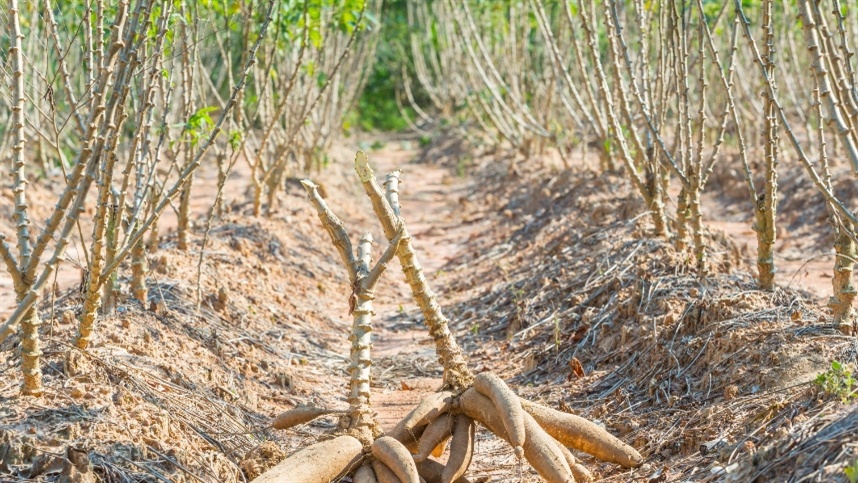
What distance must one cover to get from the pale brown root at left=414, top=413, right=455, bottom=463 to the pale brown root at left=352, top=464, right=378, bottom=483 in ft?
0.48

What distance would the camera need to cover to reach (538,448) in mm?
2797

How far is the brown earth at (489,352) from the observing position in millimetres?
2814

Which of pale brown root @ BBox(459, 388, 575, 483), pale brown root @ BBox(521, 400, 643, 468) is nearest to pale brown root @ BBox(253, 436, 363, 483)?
pale brown root @ BBox(459, 388, 575, 483)

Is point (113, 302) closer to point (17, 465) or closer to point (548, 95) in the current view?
point (17, 465)

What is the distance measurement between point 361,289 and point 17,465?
1167 mm

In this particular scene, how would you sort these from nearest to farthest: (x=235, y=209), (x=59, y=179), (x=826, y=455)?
1. (x=826, y=455)
2. (x=235, y=209)
3. (x=59, y=179)

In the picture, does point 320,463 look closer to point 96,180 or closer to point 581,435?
point 581,435

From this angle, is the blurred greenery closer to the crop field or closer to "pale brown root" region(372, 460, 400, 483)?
the crop field

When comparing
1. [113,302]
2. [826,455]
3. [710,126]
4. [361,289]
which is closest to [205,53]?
[710,126]

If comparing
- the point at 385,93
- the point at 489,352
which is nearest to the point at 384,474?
the point at 489,352

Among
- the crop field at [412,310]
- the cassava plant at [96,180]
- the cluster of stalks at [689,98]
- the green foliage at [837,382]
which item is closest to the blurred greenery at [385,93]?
the cluster of stalks at [689,98]

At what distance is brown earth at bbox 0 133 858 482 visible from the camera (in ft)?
9.23

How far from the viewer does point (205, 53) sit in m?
10.6

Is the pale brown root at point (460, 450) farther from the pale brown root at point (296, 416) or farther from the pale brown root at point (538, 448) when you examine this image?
the pale brown root at point (296, 416)
